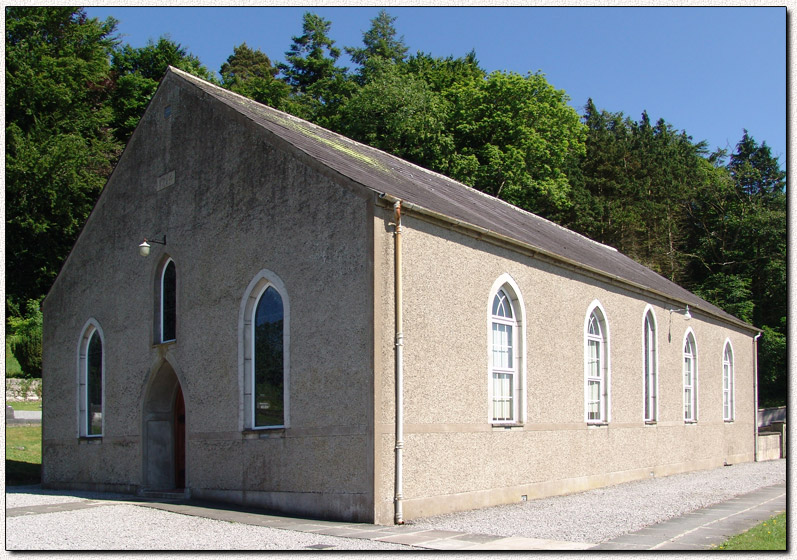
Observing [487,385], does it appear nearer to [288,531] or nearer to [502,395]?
[502,395]

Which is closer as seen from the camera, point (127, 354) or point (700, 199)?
point (127, 354)

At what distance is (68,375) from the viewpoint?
2012cm

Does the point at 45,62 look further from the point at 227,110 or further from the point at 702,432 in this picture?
the point at 702,432

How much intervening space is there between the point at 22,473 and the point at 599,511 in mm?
17541

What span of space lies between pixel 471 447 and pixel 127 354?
8839mm

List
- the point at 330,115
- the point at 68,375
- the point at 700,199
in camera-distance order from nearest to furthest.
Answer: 1. the point at 68,375
2. the point at 330,115
3. the point at 700,199

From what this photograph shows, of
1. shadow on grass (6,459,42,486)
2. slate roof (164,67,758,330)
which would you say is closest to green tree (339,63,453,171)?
slate roof (164,67,758,330)

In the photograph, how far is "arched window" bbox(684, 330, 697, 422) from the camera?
2444 centimetres

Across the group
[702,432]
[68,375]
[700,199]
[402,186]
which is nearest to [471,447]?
[402,186]

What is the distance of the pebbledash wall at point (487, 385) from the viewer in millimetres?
12570

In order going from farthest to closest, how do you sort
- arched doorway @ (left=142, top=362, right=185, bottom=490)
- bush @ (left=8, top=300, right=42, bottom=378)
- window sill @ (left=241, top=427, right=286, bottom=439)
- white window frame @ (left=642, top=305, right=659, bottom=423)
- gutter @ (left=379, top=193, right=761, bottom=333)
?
bush @ (left=8, top=300, right=42, bottom=378) < white window frame @ (left=642, top=305, right=659, bottom=423) < arched doorway @ (left=142, top=362, right=185, bottom=490) < window sill @ (left=241, top=427, right=286, bottom=439) < gutter @ (left=379, top=193, right=761, bottom=333)

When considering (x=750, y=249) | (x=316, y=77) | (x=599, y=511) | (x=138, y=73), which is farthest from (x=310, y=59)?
(x=599, y=511)

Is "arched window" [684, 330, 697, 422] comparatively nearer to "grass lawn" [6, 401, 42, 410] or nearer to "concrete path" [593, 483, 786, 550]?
"concrete path" [593, 483, 786, 550]

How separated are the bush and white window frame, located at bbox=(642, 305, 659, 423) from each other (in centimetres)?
3141
